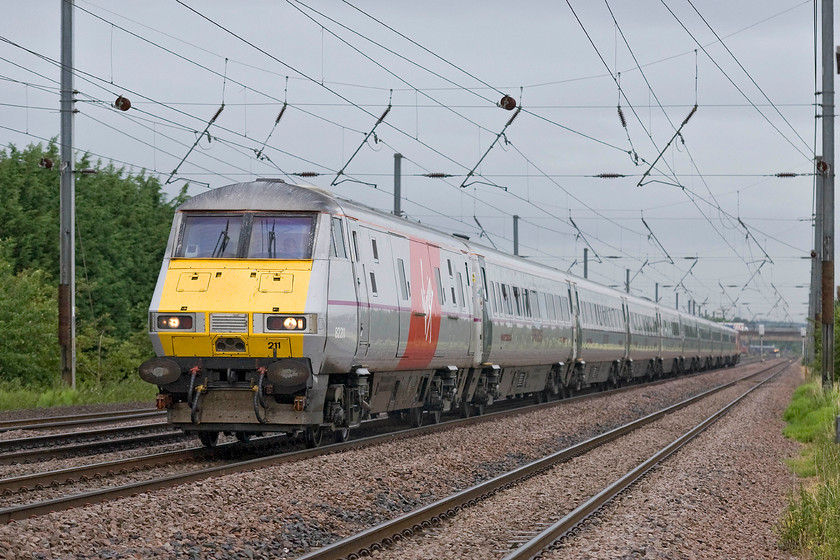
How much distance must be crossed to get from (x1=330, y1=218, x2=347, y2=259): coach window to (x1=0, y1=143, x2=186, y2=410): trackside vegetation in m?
12.3

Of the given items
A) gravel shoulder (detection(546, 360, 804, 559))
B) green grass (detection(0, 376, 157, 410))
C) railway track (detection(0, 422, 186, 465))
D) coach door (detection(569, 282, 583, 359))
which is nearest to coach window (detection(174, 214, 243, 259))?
railway track (detection(0, 422, 186, 465))

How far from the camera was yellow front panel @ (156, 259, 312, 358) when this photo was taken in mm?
14461

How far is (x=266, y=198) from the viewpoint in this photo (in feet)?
50.9

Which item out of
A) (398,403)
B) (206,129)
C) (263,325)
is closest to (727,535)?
(263,325)

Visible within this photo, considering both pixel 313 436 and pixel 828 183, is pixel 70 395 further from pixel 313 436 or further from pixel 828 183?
pixel 828 183

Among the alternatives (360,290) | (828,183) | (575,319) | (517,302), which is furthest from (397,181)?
(360,290)

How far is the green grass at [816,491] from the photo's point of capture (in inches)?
391

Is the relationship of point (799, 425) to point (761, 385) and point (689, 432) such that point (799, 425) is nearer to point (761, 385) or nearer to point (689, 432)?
point (689, 432)

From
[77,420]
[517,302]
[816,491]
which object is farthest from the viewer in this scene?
[517,302]

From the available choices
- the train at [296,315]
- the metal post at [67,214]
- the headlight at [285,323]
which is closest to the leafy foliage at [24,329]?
the metal post at [67,214]

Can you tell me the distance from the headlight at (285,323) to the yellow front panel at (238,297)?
0.08 meters

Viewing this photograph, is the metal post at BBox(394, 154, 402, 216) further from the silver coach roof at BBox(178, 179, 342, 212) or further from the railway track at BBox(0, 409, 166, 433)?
the silver coach roof at BBox(178, 179, 342, 212)

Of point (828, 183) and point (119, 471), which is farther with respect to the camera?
point (828, 183)

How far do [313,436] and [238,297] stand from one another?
2.54 metres
